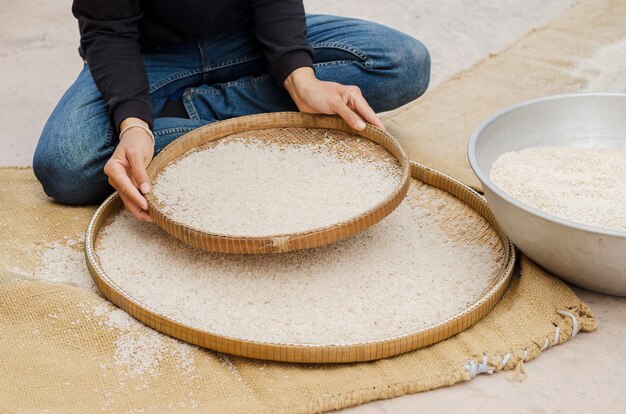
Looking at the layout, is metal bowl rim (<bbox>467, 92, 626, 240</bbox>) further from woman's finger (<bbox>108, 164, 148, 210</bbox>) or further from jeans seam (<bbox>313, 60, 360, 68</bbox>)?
woman's finger (<bbox>108, 164, 148, 210</bbox>)

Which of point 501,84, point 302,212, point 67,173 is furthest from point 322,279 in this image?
point 501,84

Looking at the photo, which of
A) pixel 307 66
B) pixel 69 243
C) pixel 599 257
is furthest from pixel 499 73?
pixel 69 243

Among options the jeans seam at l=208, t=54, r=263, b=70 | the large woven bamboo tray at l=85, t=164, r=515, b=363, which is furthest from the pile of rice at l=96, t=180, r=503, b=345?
the jeans seam at l=208, t=54, r=263, b=70

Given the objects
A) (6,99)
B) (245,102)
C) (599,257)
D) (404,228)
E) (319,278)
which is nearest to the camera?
(599,257)

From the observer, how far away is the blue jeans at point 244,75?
6.01 ft

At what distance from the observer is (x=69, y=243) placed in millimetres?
1688

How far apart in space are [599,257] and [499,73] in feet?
4.06

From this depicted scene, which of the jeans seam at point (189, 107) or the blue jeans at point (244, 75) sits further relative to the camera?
the jeans seam at point (189, 107)

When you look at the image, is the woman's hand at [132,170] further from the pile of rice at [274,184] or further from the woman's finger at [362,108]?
the woman's finger at [362,108]

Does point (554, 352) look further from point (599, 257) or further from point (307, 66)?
point (307, 66)

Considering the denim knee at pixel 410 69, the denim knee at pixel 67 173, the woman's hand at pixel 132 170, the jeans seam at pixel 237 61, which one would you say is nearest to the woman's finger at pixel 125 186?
the woman's hand at pixel 132 170

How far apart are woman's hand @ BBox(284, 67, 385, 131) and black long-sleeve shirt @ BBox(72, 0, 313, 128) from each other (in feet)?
0.14

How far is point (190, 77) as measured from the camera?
1.95 metres

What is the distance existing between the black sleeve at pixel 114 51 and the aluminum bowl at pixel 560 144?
72cm
